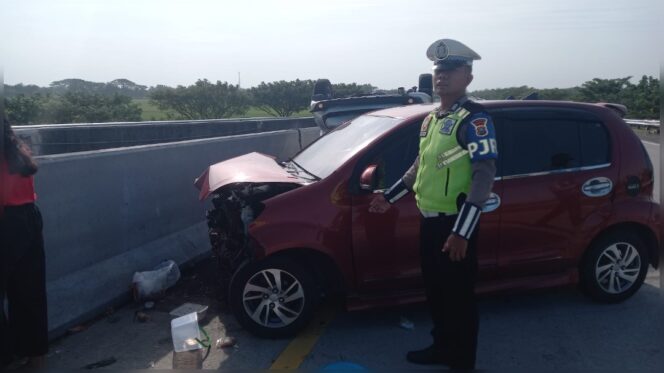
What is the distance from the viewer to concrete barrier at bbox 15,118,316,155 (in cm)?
991

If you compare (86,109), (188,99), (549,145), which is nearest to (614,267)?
(549,145)

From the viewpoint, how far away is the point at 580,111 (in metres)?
5.01

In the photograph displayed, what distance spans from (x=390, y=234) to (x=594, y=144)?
1959mm

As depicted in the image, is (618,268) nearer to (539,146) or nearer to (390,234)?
(539,146)

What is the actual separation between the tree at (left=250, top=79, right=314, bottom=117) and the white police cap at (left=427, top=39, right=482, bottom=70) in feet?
104

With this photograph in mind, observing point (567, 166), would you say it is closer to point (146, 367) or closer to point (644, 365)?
point (644, 365)

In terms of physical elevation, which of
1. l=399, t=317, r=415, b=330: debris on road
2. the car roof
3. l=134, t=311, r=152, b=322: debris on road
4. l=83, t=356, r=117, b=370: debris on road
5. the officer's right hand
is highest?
the car roof

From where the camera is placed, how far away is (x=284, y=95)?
117 feet

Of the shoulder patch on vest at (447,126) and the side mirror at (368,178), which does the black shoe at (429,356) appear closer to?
the side mirror at (368,178)

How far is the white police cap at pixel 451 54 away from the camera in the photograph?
3.52 m

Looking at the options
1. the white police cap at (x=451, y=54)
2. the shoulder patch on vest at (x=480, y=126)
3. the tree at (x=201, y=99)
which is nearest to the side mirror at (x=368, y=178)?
the white police cap at (x=451, y=54)

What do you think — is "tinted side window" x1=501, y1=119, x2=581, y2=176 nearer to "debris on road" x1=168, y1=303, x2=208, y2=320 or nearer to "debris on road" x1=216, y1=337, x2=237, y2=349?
"debris on road" x1=216, y1=337, x2=237, y2=349

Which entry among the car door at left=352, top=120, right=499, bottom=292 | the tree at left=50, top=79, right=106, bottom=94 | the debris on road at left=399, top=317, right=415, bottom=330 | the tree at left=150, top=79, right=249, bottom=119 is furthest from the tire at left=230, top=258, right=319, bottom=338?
the tree at left=150, top=79, right=249, bottom=119

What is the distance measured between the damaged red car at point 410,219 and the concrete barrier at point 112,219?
99 cm
